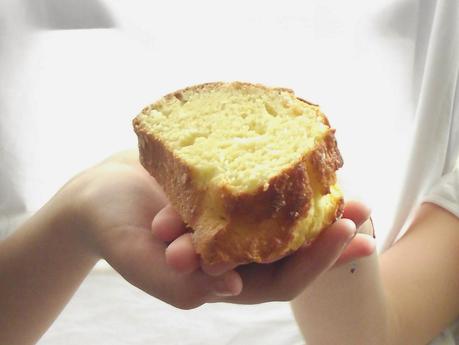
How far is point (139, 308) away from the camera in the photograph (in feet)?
2.89

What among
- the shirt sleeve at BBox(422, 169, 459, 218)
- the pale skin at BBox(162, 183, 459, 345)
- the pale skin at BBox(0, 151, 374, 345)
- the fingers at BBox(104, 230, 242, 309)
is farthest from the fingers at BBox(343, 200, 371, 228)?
the shirt sleeve at BBox(422, 169, 459, 218)

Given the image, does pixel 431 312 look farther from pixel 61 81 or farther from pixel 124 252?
pixel 61 81

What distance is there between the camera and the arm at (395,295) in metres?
0.78

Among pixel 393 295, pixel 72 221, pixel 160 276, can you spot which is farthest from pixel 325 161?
pixel 393 295

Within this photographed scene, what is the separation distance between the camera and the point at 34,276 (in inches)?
28.4

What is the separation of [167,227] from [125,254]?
0.14 ft

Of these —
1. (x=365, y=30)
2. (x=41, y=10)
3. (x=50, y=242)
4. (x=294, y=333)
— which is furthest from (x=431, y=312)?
(x=41, y=10)

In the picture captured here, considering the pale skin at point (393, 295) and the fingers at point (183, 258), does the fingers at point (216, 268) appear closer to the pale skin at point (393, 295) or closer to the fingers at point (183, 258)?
the fingers at point (183, 258)

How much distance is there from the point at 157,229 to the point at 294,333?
1.33 feet

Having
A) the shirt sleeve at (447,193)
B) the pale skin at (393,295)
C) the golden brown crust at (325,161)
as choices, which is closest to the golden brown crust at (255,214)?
the golden brown crust at (325,161)

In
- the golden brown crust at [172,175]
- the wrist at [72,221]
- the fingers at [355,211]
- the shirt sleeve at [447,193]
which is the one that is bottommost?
the shirt sleeve at [447,193]

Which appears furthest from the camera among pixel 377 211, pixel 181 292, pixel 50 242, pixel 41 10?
pixel 377 211

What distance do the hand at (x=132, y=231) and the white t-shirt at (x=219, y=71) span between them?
23 cm

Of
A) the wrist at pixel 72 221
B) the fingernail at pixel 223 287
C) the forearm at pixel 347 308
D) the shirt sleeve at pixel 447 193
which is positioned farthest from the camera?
the shirt sleeve at pixel 447 193
